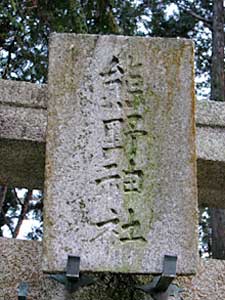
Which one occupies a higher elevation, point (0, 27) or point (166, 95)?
point (0, 27)

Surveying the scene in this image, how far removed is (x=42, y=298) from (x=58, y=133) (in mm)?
529

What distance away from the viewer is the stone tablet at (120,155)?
73.9 inches

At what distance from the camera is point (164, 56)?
6.97ft

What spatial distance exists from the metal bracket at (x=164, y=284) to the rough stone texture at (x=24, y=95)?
27.2 inches

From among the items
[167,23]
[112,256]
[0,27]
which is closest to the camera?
[112,256]

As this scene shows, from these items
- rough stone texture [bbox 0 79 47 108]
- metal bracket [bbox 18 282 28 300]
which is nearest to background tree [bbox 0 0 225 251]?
rough stone texture [bbox 0 79 47 108]

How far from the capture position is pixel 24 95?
2.26 m

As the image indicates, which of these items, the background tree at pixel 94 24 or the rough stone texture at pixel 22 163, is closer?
the rough stone texture at pixel 22 163

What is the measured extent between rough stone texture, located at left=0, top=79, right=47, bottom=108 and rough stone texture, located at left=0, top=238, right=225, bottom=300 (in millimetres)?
454

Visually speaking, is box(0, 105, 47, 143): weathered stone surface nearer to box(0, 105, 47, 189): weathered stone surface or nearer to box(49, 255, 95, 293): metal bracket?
box(0, 105, 47, 189): weathered stone surface

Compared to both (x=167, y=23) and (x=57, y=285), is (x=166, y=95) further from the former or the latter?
(x=167, y=23)

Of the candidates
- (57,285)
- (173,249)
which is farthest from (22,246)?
(173,249)

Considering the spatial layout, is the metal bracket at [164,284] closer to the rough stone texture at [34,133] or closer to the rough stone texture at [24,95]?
the rough stone texture at [34,133]

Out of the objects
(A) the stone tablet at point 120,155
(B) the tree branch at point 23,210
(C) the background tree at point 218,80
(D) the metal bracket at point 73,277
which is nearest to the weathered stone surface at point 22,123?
(A) the stone tablet at point 120,155
